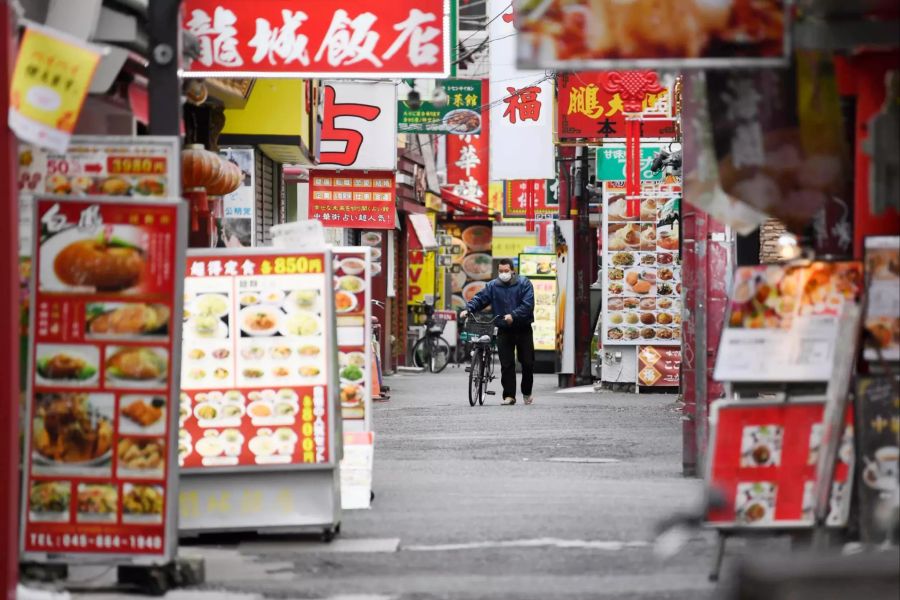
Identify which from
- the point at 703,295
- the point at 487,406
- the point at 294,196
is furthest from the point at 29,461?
the point at 294,196

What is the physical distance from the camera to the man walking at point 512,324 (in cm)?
2462

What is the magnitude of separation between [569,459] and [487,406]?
334 inches

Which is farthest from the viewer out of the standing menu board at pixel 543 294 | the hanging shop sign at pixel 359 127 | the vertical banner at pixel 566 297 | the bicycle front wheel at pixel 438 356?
the standing menu board at pixel 543 294

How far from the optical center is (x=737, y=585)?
17.3 feet

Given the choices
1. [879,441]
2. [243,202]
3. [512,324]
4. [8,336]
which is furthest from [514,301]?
[8,336]

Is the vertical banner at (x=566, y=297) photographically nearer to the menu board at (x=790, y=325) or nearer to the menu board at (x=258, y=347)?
the menu board at (x=258, y=347)

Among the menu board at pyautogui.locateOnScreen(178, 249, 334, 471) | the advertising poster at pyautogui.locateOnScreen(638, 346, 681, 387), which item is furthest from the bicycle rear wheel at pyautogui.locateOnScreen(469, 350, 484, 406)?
the menu board at pyautogui.locateOnScreen(178, 249, 334, 471)

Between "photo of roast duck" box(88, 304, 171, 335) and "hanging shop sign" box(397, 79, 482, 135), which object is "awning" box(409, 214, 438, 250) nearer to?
"hanging shop sign" box(397, 79, 482, 135)

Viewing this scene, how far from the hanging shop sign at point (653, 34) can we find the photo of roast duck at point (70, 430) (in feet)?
9.53

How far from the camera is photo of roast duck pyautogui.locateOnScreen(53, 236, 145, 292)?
8.56 metres

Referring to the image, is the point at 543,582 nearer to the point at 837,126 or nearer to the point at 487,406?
the point at 837,126

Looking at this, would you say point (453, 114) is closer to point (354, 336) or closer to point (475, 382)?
point (475, 382)

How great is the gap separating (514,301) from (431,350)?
15.2 m

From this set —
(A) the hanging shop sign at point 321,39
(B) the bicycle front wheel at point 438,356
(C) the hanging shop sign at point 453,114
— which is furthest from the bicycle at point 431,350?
(A) the hanging shop sign at point 321,39
